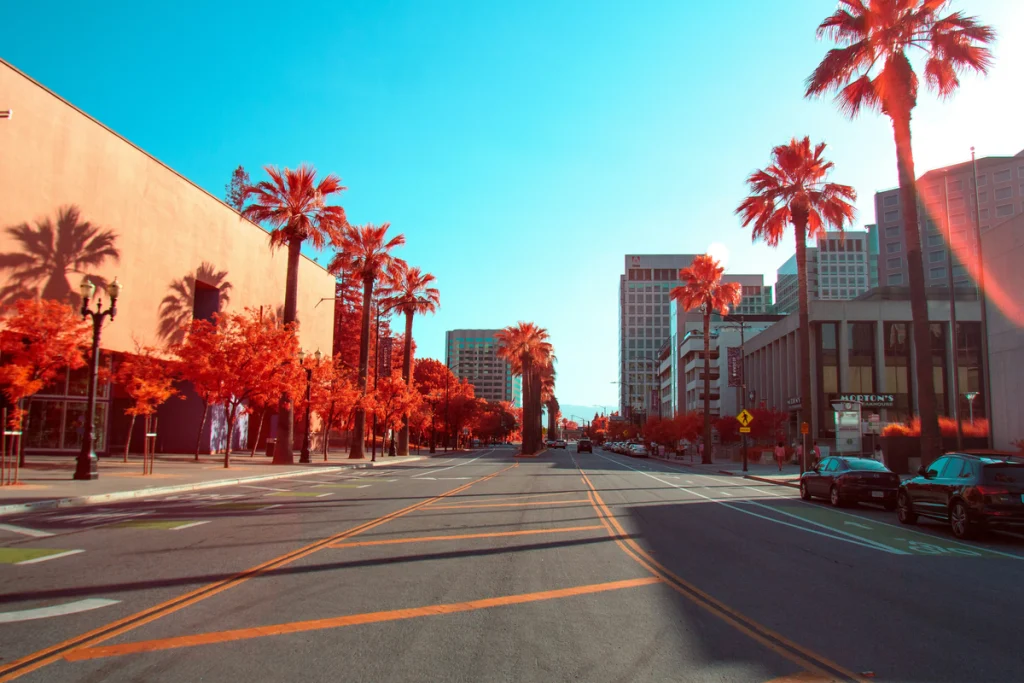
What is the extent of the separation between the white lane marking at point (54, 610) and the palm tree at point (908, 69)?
19545mm

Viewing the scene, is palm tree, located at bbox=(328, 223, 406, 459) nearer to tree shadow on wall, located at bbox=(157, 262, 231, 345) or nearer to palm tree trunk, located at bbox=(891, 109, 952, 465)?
tree shadow on wall, located at bbox=(157, 262, 231, 345)

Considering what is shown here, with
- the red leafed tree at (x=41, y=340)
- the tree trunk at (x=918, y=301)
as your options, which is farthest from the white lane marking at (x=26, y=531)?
the tree trunk at (x=918, y=301)

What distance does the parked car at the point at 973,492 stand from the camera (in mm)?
12414

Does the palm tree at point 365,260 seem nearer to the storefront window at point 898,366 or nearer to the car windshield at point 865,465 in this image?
the car windshield at point 865,465

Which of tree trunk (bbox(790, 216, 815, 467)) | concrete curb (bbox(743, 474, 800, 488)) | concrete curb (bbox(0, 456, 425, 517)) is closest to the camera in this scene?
concrete curb (bbox(0, 456, 425, 517))

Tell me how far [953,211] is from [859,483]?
10818 centimetres

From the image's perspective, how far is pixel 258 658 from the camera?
212 inches

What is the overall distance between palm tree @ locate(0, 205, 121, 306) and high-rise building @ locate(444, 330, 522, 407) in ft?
470

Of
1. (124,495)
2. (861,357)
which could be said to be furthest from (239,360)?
(861,357)

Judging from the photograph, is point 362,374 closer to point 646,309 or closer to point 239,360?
point 239,360

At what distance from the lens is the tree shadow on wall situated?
115 feet

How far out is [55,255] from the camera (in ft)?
92.4

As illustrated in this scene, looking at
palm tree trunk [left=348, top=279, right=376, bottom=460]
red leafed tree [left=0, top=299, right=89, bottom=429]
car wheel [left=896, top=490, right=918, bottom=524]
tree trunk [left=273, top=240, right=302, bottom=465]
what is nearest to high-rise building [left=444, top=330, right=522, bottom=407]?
palm tree trunk [left=348, top=279, right=376, bottom=460]

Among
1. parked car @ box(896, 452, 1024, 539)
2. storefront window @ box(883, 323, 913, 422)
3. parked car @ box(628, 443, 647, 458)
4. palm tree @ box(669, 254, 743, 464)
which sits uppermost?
palm tree @ box(669, 254, 743, 464)
